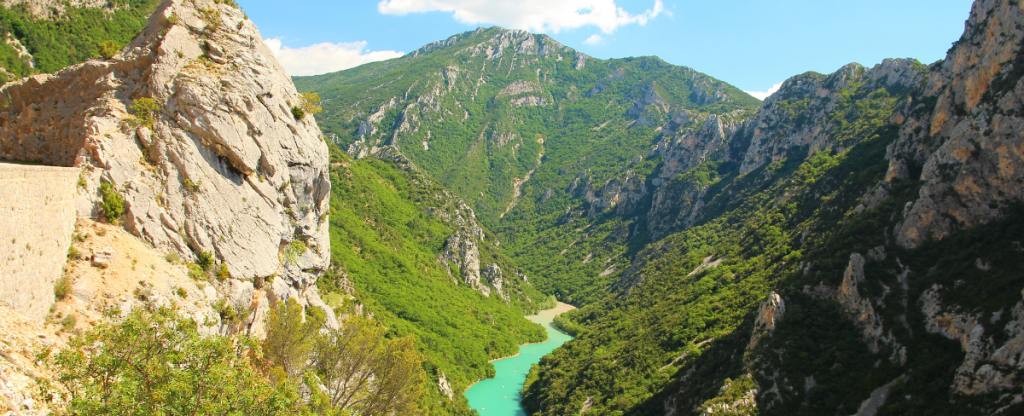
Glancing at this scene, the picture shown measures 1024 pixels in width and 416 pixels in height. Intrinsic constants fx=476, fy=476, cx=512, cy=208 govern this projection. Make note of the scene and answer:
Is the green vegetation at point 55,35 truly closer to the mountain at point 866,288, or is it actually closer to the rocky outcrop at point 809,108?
the mountain at point 866,288

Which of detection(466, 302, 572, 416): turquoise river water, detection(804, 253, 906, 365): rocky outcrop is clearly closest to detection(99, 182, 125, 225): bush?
detection(804, 253, 906, 365): rocky outcrop

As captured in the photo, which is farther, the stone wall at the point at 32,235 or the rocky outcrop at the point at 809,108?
the rocky outcrop at the point at 809,108

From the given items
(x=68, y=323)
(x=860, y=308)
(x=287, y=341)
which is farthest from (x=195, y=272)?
(x=860, y=308)

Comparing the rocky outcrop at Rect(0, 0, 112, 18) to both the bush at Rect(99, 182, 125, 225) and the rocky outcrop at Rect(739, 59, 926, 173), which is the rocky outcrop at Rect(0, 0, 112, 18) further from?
the rocky outcrop at Rect(739, 59, 926, 173)

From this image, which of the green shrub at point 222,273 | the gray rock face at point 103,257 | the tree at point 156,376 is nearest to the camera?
the tree at point 156,376

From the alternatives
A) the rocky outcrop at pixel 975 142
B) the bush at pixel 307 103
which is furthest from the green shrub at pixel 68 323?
the rocky outcrop at pixel 975 142

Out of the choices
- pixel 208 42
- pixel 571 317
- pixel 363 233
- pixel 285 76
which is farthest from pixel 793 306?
pixel 571 317
